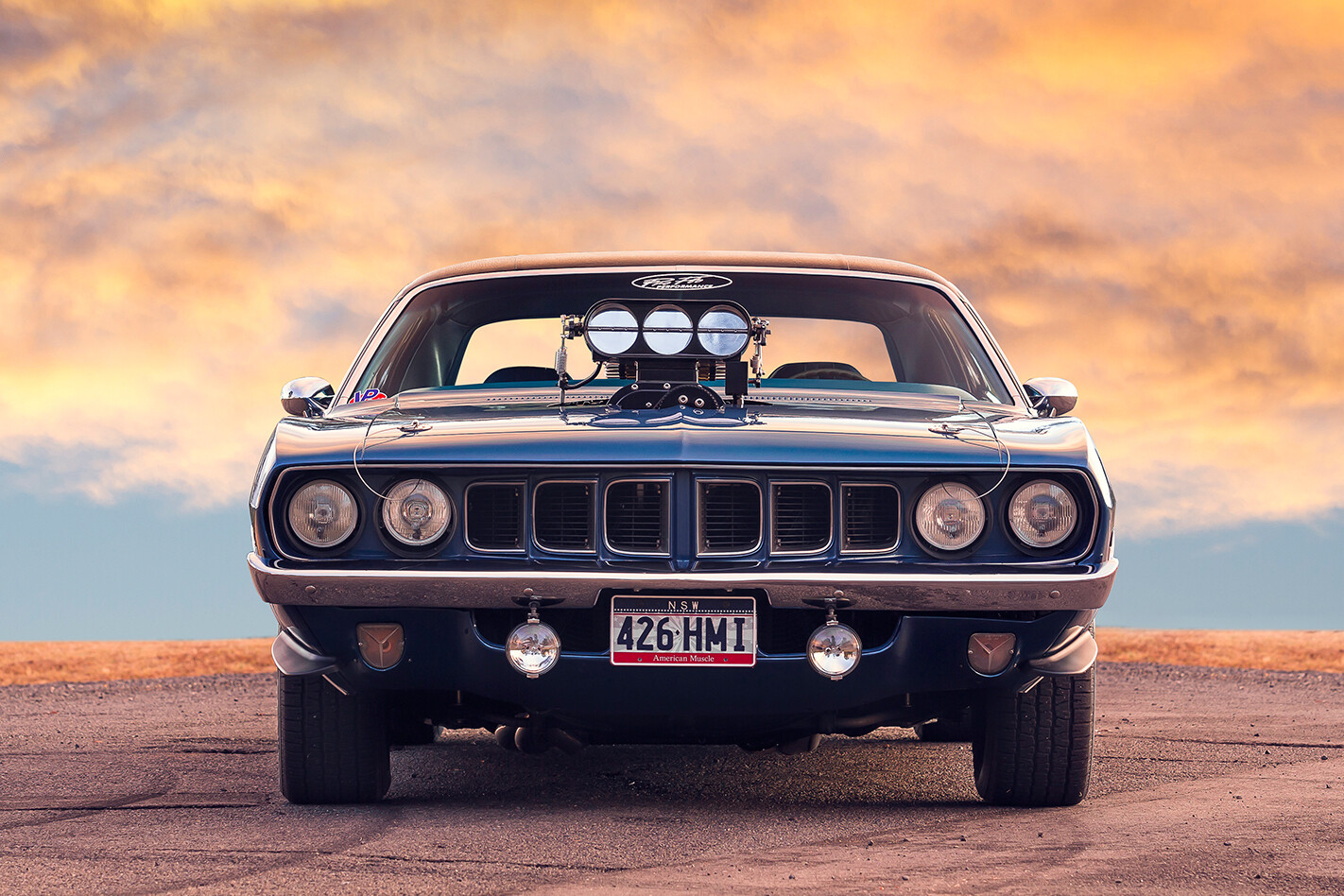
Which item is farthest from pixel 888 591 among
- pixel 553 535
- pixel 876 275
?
pixel 876 275

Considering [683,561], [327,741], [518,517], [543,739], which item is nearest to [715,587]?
[683,561]

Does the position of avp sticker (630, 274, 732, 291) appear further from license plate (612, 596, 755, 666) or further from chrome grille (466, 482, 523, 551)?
license plate (612, 596, 755, 666)

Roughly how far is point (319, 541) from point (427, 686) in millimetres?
522

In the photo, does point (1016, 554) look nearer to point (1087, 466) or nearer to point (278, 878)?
point (1087, 466)

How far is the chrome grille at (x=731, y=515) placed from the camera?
3914 mm

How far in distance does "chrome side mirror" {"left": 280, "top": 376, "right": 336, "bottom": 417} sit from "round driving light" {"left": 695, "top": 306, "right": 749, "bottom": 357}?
150cm

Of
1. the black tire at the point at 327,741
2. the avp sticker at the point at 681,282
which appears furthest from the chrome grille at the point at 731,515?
the avp sticker at the point at 681,282

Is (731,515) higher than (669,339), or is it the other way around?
(669,339)

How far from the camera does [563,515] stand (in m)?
3.96

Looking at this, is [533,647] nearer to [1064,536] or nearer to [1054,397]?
[1064,536]

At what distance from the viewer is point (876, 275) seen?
5.47 metres

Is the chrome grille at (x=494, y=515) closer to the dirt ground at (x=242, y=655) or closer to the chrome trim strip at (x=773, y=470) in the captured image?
the chrome trim strip at (x=773, y=470)

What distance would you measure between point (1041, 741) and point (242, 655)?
36.9ft

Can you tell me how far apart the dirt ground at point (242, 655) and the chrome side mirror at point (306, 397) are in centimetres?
725
